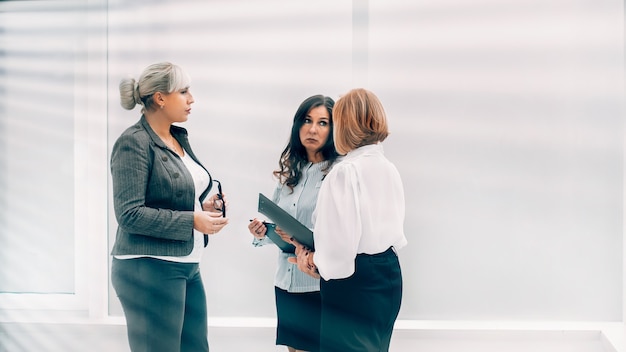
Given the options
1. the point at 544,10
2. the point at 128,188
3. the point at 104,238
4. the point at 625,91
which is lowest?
the point at 104,238

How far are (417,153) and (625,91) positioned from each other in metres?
0.88

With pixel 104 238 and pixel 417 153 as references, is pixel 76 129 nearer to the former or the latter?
pixel 104 238

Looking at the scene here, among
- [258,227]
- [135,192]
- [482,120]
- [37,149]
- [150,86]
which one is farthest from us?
[37,149]

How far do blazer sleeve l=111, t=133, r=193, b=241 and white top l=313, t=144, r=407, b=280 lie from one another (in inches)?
18.3

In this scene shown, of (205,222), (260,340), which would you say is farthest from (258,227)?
(260,340)

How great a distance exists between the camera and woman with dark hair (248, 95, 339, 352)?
2.06 metres

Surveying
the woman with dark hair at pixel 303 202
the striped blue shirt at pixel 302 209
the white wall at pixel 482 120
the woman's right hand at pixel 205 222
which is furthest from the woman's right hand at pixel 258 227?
the white wall at pixel 482 120

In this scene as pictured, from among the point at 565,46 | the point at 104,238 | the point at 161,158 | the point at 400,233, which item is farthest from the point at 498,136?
the point at 104,238

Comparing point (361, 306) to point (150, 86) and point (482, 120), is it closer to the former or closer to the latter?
point (150, 86)

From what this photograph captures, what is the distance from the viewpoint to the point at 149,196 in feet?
5.89

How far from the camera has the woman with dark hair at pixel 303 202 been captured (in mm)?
2057

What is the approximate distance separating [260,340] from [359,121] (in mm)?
1224

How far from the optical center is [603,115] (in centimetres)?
247

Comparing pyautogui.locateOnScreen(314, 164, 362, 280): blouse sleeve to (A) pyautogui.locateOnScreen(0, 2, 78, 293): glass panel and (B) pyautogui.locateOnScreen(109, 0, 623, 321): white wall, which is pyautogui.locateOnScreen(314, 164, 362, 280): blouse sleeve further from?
(A) pyautogui.locateOnScreen(0, 2, 78, 293): glass panel
